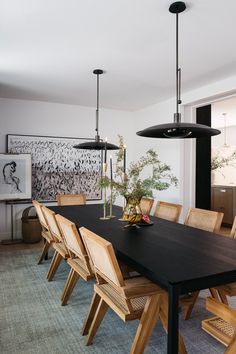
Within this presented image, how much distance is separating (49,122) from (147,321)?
14.3 ft

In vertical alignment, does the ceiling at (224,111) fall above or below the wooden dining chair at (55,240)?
above

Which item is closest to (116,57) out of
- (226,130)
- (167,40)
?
(167,40)

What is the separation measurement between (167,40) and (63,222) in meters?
1.91

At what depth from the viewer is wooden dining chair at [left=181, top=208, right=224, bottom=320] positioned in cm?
244

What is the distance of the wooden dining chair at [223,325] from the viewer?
1499 mm

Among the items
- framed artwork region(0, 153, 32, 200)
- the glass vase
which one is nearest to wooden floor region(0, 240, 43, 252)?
framed artwork region(0, 153, 32, 200)

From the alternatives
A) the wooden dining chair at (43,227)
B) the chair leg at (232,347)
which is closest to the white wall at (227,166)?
the wooden dining chair at (43,227)

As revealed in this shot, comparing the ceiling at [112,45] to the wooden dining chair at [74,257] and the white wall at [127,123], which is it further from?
the wooden dining chair at [74,257]

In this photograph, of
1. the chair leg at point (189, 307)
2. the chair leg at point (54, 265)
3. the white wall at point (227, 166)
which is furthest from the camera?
the white wall at point (227, 166)

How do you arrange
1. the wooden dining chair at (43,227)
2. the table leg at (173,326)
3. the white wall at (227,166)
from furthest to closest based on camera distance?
the white wall at (227,166) → the wooden dining chair at (43,227) → the table leg at (173,326)

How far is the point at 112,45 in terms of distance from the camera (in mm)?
2855

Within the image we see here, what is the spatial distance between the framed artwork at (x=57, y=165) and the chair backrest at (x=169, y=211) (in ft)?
7.94

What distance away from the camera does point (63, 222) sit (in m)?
2.36

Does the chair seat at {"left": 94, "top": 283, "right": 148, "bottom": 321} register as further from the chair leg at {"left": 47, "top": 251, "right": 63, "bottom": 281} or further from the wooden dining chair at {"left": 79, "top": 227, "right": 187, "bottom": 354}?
the chair leg at {"left": 47, "top": 251, "right": 63, "bottom": 281}
